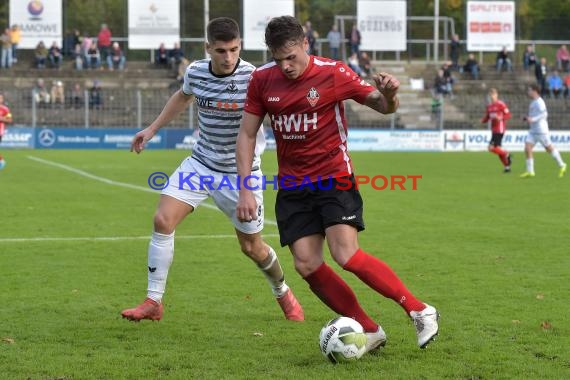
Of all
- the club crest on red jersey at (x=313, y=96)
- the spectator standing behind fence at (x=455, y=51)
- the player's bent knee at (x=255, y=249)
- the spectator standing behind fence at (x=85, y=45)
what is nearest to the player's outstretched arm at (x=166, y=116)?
the player's bent knee at (x=255, y=249)

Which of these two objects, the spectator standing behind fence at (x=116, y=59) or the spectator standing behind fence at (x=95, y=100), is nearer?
the spectator standing behind fence at (x=95, y=100)

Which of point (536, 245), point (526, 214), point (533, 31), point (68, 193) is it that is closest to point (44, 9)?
point (533, 31)

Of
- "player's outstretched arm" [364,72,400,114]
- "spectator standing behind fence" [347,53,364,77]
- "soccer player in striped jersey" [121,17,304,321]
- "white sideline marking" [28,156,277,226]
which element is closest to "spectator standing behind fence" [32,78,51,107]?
"white sideline marking" [28,156,277,226]

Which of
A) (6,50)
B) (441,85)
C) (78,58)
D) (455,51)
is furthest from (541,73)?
(6,50)

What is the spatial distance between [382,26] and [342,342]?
3895 cm

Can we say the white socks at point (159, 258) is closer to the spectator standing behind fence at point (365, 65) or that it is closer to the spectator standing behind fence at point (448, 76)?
the spectator standing behind fence at point (365, 65)

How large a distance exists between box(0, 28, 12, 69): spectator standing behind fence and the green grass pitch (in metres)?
25.2

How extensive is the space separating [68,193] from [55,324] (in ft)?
38.4

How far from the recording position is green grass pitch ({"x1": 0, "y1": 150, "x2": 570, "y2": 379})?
5.94m

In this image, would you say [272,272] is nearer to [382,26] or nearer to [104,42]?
[104,42]

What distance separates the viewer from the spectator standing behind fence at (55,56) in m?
41.6

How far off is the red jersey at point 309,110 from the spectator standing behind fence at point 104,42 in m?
36.9

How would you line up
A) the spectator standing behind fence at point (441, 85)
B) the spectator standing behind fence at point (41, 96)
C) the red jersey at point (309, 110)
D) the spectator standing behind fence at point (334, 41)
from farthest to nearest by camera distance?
1. the spectator standing behind fence at point (334, 41)
2. the spectator standing behind fence at point (441, 85)
3. the spectator standing behind fence at point (41, 96)
4. the red jersey at point (309, 110)

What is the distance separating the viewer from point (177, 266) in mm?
10031
